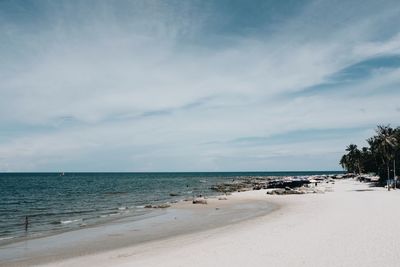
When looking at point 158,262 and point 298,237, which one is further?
point 298,237

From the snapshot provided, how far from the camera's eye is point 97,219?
1820 inches

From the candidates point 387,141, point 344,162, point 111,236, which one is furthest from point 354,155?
point 111,236

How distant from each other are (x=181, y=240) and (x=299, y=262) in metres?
11.8

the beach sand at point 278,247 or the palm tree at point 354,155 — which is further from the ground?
the palm tree at point 354,155

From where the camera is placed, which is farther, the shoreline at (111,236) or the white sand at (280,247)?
the shoreline at (111,236)

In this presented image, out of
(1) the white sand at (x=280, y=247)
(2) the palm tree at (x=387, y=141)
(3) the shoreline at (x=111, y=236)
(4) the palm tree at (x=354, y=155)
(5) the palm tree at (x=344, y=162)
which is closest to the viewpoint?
(1) the white sand at (x=280, y=247)

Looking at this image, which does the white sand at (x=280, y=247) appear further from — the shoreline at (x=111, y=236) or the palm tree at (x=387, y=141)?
the palm tree at (x=387, y=141)

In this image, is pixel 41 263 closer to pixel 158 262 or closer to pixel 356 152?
pixel 158 262

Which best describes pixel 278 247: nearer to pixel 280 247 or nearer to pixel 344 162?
pixel 280 247

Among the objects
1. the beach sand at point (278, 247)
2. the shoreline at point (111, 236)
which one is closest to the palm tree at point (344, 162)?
the shoreline at point (111, 236)

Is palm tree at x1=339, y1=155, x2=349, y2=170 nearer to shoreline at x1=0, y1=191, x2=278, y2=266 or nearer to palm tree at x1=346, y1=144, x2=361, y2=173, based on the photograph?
palm tree at x1=346, y1=144, x2=361, y2=173

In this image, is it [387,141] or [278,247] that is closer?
[278,247]

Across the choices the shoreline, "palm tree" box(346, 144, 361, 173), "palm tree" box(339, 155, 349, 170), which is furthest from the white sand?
"palm tree" box(339, 155, 349, 170)

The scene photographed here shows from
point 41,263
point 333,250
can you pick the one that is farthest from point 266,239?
point 41,263
